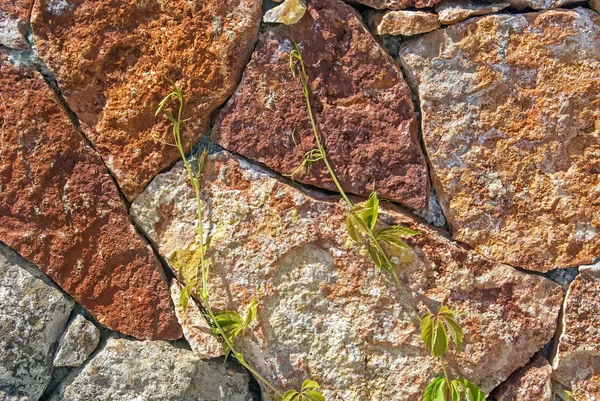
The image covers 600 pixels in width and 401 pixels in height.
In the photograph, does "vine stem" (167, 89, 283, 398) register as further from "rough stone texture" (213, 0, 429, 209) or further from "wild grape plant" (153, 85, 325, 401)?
"rough stone texture" (213, 0, 429, 209)

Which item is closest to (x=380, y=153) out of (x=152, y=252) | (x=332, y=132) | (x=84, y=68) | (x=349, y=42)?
(x=332, y=132)

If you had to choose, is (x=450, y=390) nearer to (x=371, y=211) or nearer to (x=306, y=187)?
(x=371, y=211)

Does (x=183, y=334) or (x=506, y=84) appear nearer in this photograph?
(x=506, y=84)

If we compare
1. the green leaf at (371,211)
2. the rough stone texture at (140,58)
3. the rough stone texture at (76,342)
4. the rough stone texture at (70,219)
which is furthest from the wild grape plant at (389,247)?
the rough stone texture at (76,342)

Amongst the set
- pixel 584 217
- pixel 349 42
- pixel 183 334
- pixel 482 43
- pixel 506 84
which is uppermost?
pixel 349 42

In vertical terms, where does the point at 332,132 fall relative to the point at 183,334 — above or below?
above

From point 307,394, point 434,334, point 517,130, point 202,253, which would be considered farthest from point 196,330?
point 517,130

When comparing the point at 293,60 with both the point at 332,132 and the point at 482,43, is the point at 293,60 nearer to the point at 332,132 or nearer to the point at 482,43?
the point at 332,132

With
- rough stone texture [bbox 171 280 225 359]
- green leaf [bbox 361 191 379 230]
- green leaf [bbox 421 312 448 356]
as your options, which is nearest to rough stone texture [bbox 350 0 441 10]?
green leaf [bbox 361 191 379 230]

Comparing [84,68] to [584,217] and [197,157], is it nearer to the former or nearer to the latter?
[197,157]
